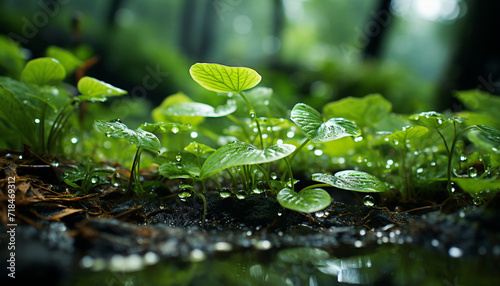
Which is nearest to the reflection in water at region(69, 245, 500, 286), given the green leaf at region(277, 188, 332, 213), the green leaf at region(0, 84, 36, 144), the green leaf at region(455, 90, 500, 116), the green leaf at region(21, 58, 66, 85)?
the green leaf at region(277, 188, 332, 213)

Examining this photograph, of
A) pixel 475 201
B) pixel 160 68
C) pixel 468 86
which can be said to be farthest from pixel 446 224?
pixel 160 68

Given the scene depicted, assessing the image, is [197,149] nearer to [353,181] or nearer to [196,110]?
[196,110]

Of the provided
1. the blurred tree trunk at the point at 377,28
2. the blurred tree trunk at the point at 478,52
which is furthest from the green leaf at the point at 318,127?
the blurred tree trunk at the point at 377,28

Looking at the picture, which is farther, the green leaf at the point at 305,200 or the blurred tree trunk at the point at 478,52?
the blurred tree trunk at the point at 478,52

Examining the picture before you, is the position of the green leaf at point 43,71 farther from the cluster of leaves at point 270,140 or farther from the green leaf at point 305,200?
the green leaf at point 305,200

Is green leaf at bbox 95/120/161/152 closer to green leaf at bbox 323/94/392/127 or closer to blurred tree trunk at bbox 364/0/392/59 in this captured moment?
green leaf at bbox 323/94/392/127

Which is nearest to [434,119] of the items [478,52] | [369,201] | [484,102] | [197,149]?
[369,201]

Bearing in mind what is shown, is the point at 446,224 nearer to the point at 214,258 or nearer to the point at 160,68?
the point at 214,258
